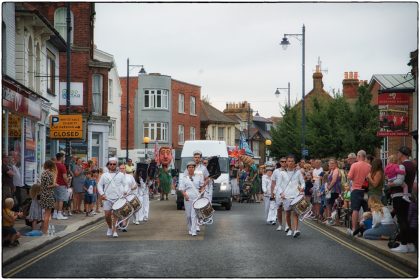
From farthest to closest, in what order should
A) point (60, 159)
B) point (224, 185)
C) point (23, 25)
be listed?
point (224, 185), point (23, 25), point (60, 159)

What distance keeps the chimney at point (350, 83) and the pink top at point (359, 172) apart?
5618 centimetres

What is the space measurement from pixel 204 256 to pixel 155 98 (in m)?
59.0

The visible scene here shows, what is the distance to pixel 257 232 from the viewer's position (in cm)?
1914

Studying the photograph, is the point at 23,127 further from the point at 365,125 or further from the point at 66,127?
the point at 365,125

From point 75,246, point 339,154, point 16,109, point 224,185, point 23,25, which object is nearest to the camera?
point 75,246

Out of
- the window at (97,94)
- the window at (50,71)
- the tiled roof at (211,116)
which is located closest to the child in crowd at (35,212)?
the window at (50,71)

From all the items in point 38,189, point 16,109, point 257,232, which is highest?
point 16,109

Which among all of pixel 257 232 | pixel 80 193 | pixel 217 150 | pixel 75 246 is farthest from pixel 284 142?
pixel 75 246

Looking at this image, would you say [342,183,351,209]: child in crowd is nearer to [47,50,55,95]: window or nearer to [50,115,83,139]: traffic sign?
[50,115,83,139]: traffic sign

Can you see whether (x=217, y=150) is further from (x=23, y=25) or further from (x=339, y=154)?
(x=339, y=154)

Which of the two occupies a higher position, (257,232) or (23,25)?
(23,25)

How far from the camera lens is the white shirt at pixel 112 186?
59.5 ft

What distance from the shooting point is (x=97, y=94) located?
46438 mm

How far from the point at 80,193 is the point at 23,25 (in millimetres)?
5901
